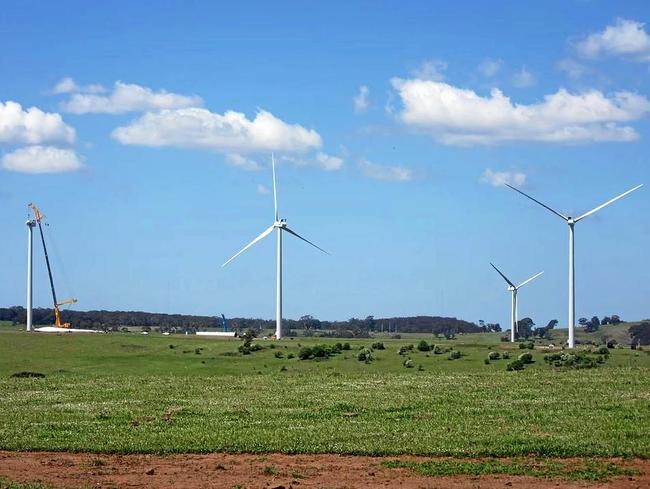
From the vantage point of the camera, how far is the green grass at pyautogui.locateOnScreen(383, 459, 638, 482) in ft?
66.0

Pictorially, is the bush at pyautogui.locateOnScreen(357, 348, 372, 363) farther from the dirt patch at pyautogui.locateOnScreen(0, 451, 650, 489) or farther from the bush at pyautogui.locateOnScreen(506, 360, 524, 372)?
the dirt patch at pyautogui.locateOnScreen(0, 451, 650, 489)

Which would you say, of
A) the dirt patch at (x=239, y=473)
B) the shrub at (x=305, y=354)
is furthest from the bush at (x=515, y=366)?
the dirt patch at (x=239, y=473)

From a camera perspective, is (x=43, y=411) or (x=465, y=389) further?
(x=465, y=389)

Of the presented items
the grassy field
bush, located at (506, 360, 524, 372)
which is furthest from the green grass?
bush, located at (506, 360, 524, 372)

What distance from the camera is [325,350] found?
60500 millimetres

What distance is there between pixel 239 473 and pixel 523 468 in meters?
5.39

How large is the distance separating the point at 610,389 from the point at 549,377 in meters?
5.74

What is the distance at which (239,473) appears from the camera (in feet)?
69.3

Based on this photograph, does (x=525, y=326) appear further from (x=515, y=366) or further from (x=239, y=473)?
(x=239, y=473)

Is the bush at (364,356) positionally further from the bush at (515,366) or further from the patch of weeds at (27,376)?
the patch of weeds at (27,376)

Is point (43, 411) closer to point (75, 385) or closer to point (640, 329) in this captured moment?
point (75, 385)

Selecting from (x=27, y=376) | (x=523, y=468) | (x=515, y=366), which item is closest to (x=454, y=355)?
(x=515, y=366)

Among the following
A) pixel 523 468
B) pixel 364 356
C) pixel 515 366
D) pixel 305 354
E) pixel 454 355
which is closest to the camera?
pixel 523 468

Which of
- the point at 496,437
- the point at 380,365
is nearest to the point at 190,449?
the point at 496,437
